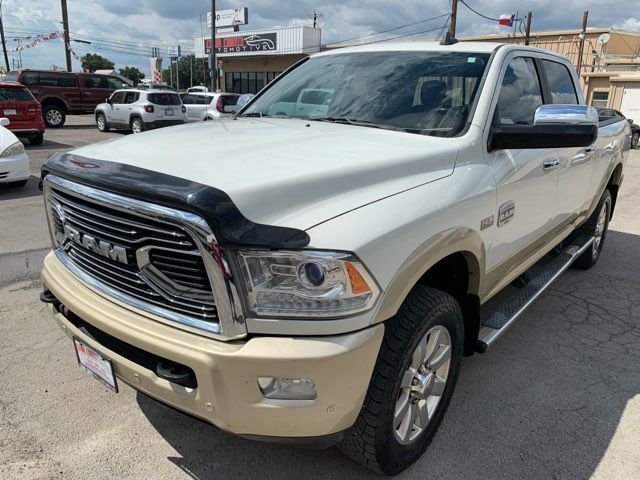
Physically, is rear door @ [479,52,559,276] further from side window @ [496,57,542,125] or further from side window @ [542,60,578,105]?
side window @ [542,60,578,105]

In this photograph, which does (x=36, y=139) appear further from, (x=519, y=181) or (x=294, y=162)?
(x=519, y=181)

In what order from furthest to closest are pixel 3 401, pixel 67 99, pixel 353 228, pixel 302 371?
pixel 67 99, pixel 3 401, pixel 353 228, pixel 302 371

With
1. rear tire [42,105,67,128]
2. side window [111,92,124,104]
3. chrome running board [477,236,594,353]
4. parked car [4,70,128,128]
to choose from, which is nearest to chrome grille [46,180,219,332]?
chrome running board [477,236,594,353]

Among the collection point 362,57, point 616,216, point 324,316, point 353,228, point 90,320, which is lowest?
point 616,216

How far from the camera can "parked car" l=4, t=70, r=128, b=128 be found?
762 inches

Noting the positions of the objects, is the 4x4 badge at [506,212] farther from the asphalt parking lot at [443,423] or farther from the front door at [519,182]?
the asphalt parking lot at [443,423]

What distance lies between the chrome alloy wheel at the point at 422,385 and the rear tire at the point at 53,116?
20811 mm

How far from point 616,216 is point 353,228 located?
25.7ft

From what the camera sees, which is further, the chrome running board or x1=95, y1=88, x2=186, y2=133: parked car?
x1=95, y1=88, x2=186, y2=133: parked car

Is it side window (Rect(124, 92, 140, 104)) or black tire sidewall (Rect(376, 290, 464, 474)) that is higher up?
side window (Rect(124, 92, 140, 104))

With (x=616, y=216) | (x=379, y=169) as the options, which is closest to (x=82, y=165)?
(x=379, y=169)

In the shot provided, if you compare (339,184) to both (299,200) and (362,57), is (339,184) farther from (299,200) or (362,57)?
(362,57)

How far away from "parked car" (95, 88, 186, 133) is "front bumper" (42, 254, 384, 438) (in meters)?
16.4

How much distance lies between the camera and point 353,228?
189 cm
